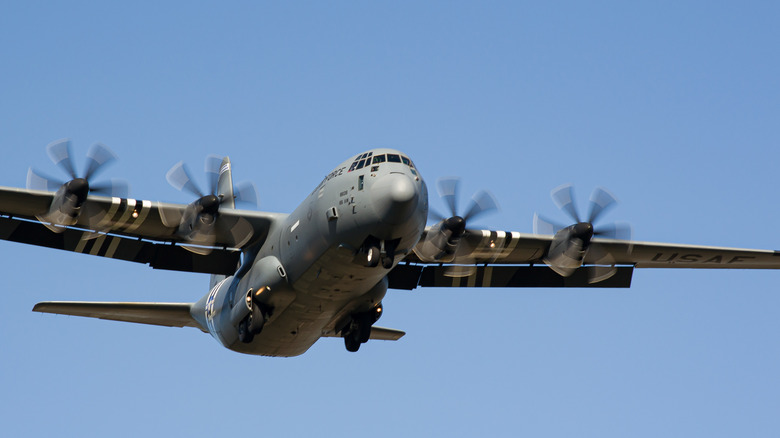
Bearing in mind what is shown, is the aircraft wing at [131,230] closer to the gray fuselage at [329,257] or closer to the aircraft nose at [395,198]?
the gray fuselage at [329,257]

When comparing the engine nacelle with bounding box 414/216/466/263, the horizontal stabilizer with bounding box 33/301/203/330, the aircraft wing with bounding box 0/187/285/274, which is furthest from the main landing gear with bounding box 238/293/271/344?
the horizontal stabilizer with bounding box 33/301/203/330

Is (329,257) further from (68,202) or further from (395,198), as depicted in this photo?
(68,202)

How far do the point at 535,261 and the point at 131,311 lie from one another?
12384mm

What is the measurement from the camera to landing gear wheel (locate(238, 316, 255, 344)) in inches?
955

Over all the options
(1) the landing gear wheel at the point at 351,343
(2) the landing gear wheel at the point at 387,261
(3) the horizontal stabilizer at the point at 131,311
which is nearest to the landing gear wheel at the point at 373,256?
(2) the landing gear wheel at the point at 387,261

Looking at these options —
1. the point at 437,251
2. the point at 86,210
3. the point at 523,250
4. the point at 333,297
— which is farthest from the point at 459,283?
the point at 86,210

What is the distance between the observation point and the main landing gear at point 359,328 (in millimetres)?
24984

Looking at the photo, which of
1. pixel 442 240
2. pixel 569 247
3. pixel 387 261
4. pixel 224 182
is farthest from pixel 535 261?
pixel 224 182

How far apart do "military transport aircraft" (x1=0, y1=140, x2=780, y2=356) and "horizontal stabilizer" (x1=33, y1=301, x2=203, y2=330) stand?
4cm

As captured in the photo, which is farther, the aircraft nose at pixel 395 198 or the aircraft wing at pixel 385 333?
the aircraft wing at pixel 385 333

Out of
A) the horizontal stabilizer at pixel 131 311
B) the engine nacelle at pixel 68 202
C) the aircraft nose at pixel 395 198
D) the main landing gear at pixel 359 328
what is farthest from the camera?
the horizontal stabilizer at pixel 131 311

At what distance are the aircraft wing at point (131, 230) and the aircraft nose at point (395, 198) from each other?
564 cm

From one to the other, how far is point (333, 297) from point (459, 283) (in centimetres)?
653

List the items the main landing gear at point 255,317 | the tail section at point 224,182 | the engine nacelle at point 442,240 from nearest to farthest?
the main landing gear at point 255,317
the engine nacelle at point 442,240
the tail section at point 224,182
